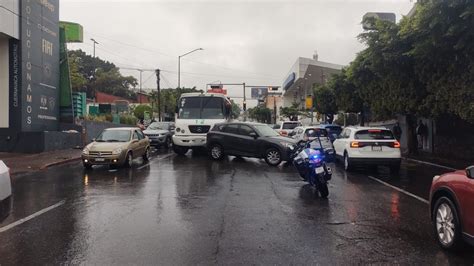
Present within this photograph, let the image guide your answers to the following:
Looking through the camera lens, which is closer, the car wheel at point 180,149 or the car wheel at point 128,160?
the car wheel at point 128,160

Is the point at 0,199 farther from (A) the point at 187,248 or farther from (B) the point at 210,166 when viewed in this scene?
(B) the point at 210,166

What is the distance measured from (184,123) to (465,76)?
39.5 feet

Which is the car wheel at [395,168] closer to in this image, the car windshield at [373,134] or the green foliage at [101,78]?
the car windshield at [373,134]

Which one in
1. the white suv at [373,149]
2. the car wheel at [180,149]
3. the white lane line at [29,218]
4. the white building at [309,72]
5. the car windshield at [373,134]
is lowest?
the white lane line at [29,218]

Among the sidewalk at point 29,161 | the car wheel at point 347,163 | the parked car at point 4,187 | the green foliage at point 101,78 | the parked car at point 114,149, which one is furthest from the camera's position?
the green foliage at point 101,78

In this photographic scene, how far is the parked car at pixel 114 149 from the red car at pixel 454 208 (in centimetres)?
1137

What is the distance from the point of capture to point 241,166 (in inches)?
663

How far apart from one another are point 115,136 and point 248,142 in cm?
501

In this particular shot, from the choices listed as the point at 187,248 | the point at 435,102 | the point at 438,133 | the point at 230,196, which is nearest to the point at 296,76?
the point at 438,133

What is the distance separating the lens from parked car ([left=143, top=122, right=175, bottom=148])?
26484mm

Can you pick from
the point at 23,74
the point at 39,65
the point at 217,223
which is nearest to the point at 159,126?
the point at 39,65

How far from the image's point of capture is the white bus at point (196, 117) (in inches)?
847

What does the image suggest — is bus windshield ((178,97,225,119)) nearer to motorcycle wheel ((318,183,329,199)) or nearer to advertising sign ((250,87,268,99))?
motorcycle wheel ((318,183,329,199))

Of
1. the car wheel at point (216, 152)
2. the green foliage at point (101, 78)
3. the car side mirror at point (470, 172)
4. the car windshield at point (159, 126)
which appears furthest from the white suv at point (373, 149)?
the green foliage at point (101, 78)
